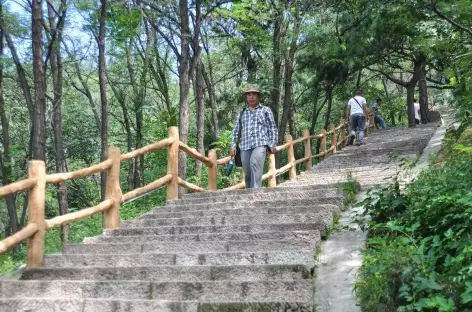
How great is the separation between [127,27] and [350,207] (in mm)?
9668

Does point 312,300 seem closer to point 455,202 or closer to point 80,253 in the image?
point 455,202

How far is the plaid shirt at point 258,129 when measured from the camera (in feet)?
25.4

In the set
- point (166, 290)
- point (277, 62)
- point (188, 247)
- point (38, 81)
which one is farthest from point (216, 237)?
point (277, 62)

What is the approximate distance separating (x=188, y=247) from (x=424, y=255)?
7.88 ft

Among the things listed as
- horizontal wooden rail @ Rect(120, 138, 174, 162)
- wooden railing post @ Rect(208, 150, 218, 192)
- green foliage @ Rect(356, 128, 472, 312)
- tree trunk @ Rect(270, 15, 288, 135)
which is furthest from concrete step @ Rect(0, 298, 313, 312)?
tree trunk @ Rect(270, 15, 288, 135)

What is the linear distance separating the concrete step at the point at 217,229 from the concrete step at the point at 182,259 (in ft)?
2.09

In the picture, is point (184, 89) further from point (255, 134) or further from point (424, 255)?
point (424, 255)

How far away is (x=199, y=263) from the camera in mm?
4789

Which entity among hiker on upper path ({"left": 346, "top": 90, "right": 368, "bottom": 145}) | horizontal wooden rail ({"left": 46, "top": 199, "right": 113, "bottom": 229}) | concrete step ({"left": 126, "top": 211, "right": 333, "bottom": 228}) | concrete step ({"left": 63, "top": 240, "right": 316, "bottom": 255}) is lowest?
concrete step ({"left": 63, "top": 240, "right": 316, "bottom": 255})

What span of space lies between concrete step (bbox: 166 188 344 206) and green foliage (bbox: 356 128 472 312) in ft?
5.15

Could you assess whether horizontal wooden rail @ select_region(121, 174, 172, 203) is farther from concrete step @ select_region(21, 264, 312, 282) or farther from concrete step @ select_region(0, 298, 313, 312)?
concrete step @ select_region(0, 298, 313, 312)

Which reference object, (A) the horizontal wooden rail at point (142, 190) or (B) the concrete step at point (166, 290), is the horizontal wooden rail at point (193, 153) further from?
(B) the concrete step at point (166, 290)

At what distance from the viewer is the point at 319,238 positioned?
4.85 metres

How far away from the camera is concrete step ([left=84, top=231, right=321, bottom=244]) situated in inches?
190
